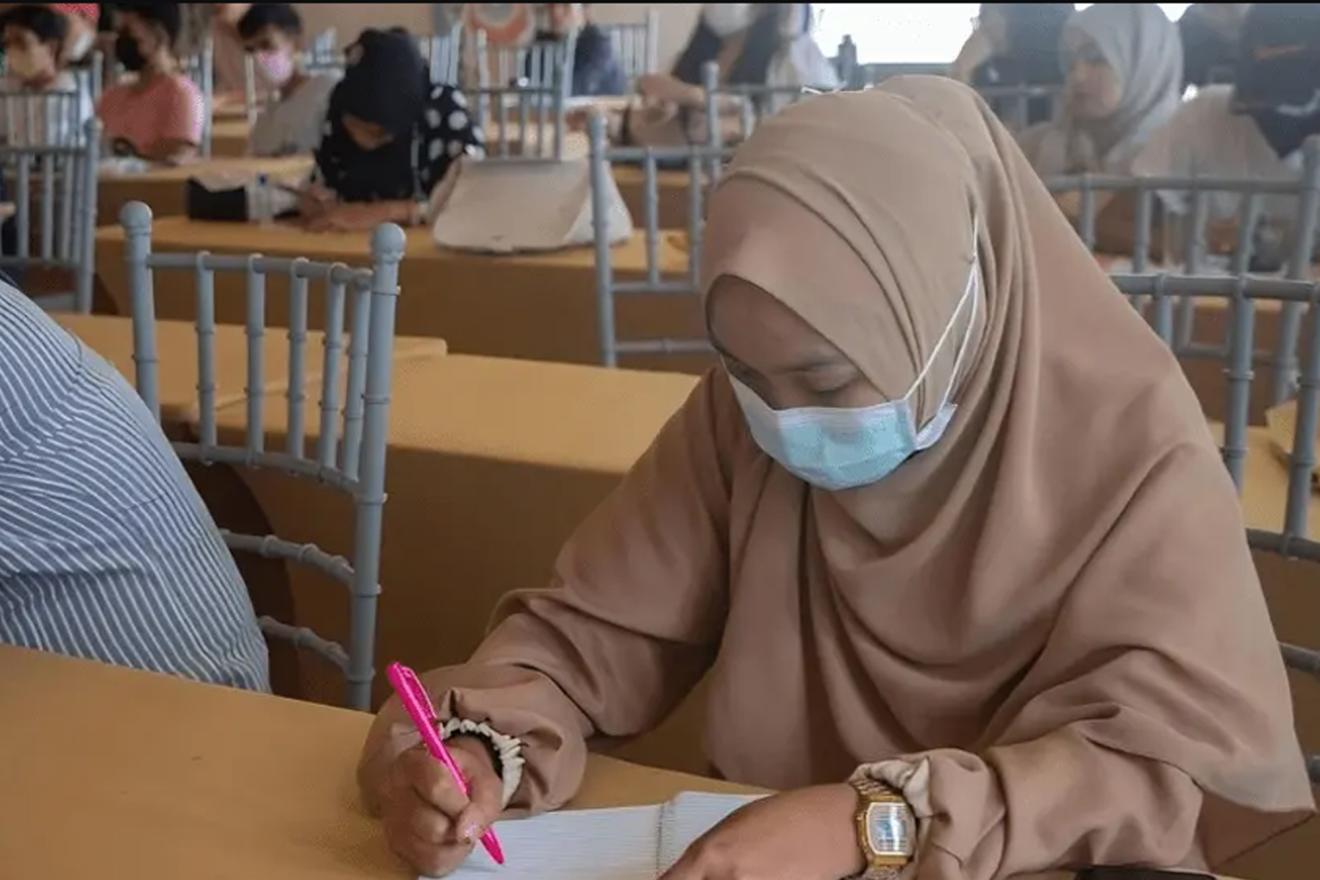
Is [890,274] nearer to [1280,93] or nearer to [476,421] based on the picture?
[476,421]

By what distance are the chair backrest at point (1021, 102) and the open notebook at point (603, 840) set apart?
272cm

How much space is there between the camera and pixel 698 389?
1.07 meters

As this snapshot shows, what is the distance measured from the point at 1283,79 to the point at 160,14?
361 centimetres

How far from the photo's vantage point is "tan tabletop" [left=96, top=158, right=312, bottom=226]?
162 inches

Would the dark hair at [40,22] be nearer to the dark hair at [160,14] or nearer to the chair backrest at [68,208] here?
the dark hair at [160,14]

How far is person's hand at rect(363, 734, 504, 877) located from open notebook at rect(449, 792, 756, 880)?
0.02 m

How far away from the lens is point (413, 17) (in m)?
8.30

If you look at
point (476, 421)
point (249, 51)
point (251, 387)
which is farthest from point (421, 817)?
point (249, 51)

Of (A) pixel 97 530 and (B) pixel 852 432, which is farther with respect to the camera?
(A) pixel 97 530

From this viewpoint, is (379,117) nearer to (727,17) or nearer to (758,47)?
(758,47)

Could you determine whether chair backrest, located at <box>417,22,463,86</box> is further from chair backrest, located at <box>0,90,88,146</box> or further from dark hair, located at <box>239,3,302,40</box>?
chair backrest, located at <box>0,90,88,146</box>

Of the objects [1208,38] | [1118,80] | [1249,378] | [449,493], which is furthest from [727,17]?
[1249,378]

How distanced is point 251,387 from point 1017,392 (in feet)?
3.25

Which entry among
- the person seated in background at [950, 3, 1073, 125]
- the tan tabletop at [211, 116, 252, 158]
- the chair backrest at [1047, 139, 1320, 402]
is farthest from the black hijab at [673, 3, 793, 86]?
the chair backrest at [1047, 139, 1320, 402]
